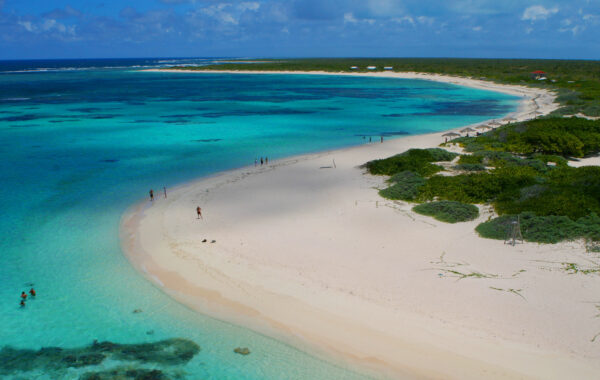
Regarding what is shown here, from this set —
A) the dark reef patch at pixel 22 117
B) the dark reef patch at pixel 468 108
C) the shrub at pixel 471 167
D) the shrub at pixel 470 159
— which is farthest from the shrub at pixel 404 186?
the dark reef patch at pixel 22 117

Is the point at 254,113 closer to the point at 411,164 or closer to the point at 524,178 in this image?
the point at 411,164

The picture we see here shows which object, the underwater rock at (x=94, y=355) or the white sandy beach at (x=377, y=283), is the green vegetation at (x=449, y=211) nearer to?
the white sandy beach at (x=377, y=283)

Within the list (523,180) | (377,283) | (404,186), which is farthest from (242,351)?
(523,180)

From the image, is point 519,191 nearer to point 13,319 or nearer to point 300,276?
point 300,276

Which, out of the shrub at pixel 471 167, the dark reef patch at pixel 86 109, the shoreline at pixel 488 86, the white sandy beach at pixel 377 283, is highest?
the shoreline at pixel 488 86

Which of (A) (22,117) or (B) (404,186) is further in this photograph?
(A) (22,117)

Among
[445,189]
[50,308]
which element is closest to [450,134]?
[445,189]

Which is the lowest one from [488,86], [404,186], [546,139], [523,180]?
[404,186]
